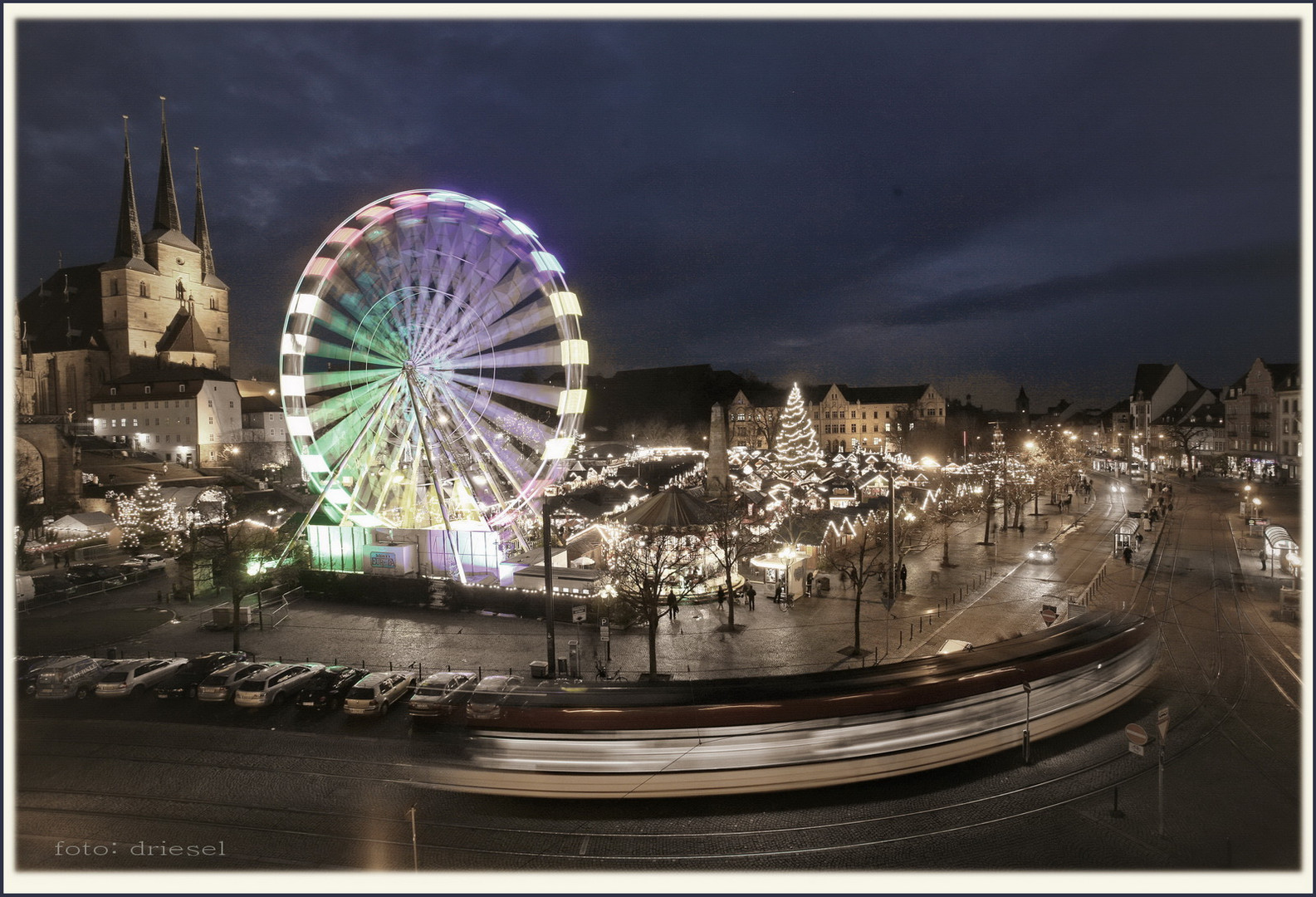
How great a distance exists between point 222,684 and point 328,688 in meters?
2.44

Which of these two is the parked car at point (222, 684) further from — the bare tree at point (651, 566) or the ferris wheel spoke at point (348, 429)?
the ferris wheel spoke at point (348, 429)

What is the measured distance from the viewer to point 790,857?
7.75 meters

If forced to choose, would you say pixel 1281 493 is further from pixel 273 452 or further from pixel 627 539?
pixel 273 452

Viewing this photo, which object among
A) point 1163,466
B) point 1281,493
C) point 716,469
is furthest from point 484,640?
point 1163,466

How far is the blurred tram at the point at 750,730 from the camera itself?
854cm

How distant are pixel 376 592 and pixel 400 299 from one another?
34.4 feet

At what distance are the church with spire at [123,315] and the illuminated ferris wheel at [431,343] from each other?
52.0 m

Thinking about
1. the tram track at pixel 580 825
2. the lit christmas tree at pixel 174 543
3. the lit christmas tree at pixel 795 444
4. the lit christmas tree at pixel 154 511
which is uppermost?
the lit christmas tree at pixel 795 444

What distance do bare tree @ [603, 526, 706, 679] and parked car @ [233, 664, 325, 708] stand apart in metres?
7.61

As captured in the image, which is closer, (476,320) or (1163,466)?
(476,320)

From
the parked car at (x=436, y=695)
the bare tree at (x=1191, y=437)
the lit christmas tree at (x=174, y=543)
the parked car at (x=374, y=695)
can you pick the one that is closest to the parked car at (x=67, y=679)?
the parked car at (x=374, y=695)

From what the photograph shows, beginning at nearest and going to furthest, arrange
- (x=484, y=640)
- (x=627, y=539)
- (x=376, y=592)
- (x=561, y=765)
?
(x=561, y=765) < (x=484, y=640) < (x=627, y=539) < (x=376, y=592)

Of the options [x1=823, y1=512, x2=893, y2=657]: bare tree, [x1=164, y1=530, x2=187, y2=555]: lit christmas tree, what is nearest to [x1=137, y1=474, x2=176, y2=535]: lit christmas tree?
[x1=164, y1=530, x2=187, y2=555]: lit christmas tree

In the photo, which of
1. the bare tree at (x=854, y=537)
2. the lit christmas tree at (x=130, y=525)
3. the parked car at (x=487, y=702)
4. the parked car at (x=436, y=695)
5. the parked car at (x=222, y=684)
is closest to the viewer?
the parked car at (x=487, y=702)
